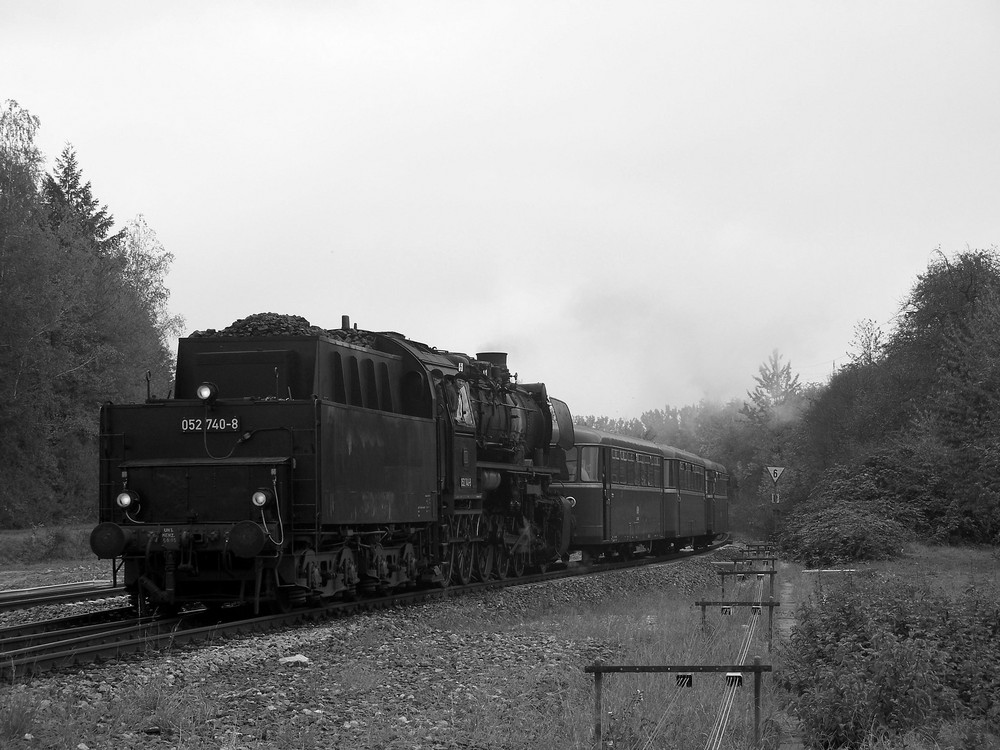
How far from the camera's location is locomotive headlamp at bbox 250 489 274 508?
12234 millimetres

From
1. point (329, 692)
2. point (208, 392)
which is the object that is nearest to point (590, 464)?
point (208, 392)

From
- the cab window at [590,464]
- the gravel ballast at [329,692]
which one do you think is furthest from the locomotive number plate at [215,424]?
the cab window at [590,464]

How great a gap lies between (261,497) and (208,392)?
1.37m

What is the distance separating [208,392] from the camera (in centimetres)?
1265

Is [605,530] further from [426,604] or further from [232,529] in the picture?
[232,529]

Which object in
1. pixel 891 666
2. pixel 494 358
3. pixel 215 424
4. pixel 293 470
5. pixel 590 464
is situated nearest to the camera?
pixel 891 666

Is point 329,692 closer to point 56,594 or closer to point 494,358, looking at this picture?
point 56,594

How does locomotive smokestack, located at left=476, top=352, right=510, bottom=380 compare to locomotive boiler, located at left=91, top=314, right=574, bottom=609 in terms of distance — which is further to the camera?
locomotive smokestack, located at left=476, top=352, right=510, bottom=380

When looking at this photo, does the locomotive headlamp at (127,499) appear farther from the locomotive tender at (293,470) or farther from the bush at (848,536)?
the bush at (848,536)

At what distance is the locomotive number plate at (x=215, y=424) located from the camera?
1277 centimetres

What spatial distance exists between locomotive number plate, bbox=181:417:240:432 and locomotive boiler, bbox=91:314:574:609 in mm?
19

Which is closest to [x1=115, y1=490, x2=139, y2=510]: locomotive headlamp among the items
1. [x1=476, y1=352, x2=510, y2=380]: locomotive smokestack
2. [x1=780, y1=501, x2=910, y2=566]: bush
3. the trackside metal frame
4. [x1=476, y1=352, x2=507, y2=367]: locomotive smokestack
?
the trackside metal frame

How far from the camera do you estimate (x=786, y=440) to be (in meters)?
→ 56.0

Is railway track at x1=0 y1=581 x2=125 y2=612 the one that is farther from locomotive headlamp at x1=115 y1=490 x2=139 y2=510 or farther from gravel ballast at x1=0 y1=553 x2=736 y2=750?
gravel ballast at x1=0 y1=553 x2=736 y2=750
